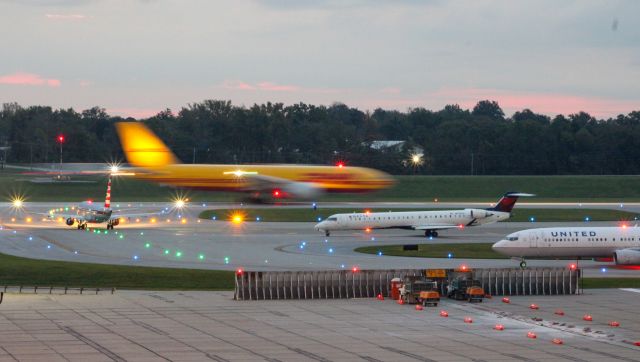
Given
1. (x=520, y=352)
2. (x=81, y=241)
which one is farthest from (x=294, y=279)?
(x=81, y=241)

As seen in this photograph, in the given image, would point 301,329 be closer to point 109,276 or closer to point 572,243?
point 109,276

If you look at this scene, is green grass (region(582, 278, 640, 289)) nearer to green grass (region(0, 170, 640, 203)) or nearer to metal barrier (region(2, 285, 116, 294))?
metal barrier (region(2, 285, 116, 294))

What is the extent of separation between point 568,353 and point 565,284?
829 inches

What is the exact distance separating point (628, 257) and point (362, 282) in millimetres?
26339

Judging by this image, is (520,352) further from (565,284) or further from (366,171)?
(366,171)

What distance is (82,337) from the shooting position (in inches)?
1688

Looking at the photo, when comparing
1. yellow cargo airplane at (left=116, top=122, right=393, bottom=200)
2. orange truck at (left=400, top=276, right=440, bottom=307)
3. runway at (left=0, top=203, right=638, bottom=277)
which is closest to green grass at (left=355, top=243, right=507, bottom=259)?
runway at (left=0, top=203, right=638, bottom=277)

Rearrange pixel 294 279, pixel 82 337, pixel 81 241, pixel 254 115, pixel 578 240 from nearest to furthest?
pixel 82 337, pixel 294 279, pixel 578 240, pixel 81 241, pixel 254 115

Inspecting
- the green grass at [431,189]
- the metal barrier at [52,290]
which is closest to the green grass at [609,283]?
the metal barrier at [52,290]

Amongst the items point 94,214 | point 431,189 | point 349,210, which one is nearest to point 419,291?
point 94,214

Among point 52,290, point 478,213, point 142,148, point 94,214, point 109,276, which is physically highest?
point 142,148

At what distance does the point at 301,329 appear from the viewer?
4625 cm

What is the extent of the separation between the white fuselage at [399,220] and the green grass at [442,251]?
9.19 meters

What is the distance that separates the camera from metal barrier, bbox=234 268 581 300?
57.4 meters
